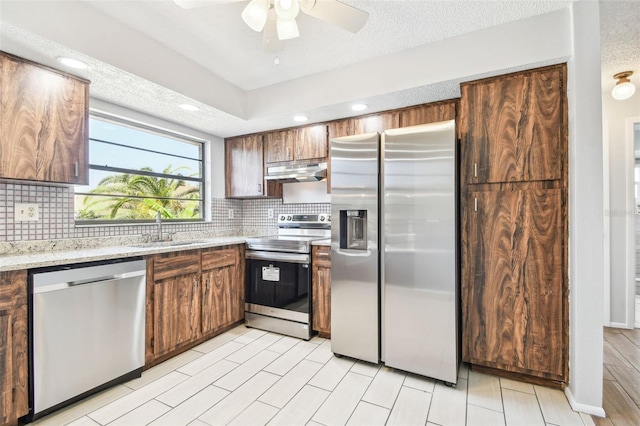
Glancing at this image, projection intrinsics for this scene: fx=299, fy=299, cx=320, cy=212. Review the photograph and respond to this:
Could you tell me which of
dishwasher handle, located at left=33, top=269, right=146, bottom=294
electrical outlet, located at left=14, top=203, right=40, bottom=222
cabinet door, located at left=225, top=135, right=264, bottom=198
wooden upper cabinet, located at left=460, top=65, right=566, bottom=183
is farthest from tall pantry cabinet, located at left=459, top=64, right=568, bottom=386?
electrical outlet, located at left=14, top=203, right=40, bottom=222

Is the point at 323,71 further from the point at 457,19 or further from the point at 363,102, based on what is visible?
the point at 457,19

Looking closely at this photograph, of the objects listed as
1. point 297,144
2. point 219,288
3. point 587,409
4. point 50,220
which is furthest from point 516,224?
point 50,220

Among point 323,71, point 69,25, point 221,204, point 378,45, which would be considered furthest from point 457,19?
point 221,204

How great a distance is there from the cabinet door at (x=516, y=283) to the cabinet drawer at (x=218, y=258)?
84.9 inches

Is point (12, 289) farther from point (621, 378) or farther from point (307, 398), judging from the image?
point (621, 378)

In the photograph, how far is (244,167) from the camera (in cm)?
369

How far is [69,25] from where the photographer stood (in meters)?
1.79

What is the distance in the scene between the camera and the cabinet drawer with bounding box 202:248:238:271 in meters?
2.78

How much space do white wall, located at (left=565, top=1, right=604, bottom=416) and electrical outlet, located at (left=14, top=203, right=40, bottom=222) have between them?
3.68 m

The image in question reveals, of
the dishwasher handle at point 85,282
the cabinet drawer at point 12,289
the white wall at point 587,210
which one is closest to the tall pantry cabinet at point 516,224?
the white wall at point 587,210

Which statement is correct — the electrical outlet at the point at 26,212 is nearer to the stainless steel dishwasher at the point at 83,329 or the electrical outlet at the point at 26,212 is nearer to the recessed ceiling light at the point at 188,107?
the stainless steel dishwasher at the point at 83,329

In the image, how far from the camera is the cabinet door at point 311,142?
3182mm

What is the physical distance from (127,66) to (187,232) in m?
1.77

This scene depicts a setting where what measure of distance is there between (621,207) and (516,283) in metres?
2.02
